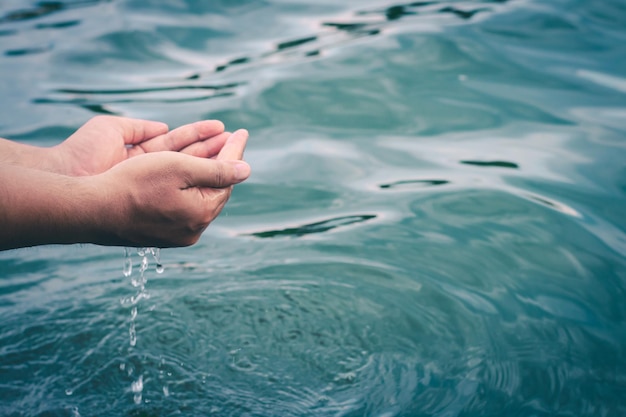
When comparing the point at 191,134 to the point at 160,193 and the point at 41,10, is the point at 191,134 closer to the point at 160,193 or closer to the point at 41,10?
the point at 160,193

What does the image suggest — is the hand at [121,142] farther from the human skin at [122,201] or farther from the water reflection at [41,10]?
the water reflection at [41,10]

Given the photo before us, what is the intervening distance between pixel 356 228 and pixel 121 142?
125 centimetres

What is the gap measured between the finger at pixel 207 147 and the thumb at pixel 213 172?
1.70ft

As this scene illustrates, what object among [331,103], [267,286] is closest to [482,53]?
[331,103]

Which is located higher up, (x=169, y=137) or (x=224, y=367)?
(x=169, y=137)

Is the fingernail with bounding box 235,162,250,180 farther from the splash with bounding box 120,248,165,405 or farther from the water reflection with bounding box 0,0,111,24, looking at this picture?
the water reflection with bounding box 0,0,111,24

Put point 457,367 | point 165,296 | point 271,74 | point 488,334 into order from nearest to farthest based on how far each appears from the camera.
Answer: point 457,367 → point 488,334 → point 165,296 → point 271,74

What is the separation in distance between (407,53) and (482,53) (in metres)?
0.56

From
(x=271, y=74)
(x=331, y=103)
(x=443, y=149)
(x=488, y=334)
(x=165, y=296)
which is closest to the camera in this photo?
(x=488, y=334)

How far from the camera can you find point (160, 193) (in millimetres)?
2332

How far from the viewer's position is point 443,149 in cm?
435

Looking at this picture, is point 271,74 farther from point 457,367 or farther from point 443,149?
point 457,367

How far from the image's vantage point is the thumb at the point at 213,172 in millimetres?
2324

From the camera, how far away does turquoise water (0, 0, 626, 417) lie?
2.67 meters
